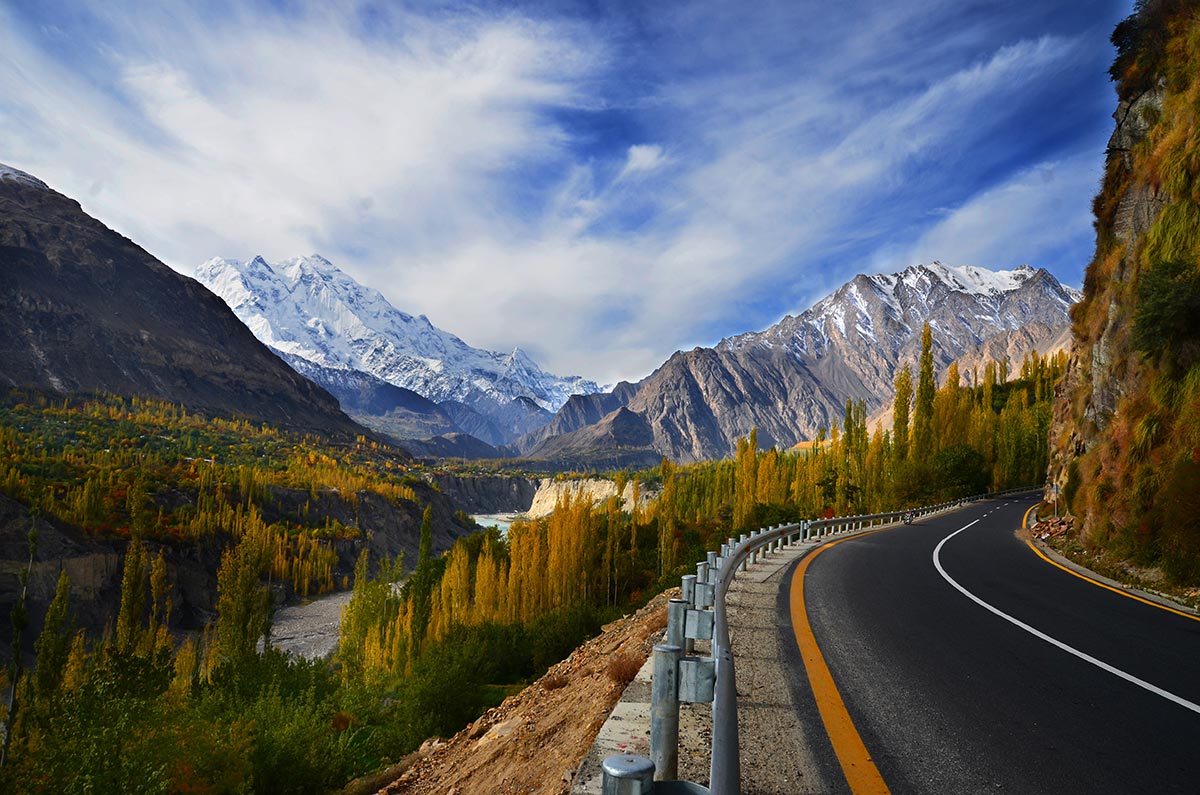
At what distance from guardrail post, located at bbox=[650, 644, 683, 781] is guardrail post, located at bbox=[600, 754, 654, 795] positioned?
102 cm

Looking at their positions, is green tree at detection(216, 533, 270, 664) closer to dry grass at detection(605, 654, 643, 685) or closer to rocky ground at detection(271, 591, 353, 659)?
rocky ground at detection(271, 591, 353, 659)

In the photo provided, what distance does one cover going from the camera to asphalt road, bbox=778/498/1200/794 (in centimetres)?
381

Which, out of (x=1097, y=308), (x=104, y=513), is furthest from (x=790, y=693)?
(x=104, y=513)

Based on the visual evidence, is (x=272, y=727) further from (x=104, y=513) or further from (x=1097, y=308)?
(x=104, y=513)

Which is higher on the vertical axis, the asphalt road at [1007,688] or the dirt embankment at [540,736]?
the asphalt road at [1007,688]

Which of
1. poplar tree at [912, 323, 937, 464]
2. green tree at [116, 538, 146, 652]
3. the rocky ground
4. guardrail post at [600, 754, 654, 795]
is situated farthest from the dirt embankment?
the rocky ground

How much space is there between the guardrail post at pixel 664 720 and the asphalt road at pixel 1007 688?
1.29 m

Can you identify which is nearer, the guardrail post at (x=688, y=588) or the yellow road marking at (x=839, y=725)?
the yellow road marking at (x=839, y=725)

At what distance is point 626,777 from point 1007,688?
517cm

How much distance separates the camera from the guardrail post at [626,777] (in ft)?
6.14

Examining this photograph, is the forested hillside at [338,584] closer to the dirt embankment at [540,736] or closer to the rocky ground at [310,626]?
the dirt embankment at [540,736]

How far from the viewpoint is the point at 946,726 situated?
4523 millimetres

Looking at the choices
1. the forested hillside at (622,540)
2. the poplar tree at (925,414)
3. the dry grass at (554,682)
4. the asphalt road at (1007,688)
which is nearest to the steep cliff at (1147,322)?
the asphalt road at (1007,688)


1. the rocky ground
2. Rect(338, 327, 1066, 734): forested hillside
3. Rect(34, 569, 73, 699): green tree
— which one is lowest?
the rocky ground
